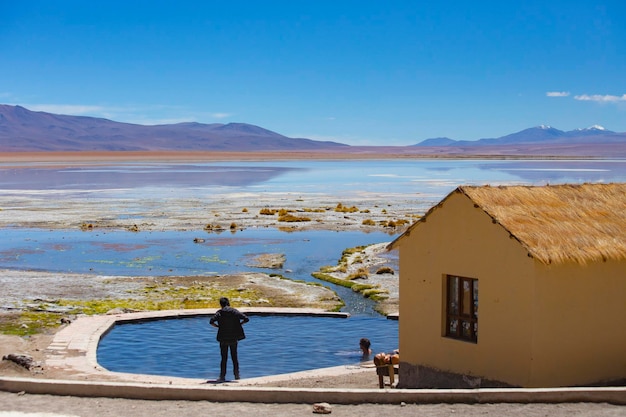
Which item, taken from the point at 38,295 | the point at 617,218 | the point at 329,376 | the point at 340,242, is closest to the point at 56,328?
the point at 38,295

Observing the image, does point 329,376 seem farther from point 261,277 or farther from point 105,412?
point 261,277

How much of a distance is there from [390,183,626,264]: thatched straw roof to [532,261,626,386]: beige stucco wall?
0.80 ft

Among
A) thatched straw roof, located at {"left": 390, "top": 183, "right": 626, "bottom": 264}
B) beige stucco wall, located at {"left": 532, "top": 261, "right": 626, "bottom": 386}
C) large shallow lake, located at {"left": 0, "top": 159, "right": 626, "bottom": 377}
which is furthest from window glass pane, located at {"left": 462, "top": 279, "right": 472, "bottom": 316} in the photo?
large shallow lake, located at {"left": 0, "top": 159, "right": 626, "bottom": 377}

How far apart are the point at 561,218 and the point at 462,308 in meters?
1.94

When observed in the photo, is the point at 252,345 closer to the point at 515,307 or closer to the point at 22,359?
the point at 22,359

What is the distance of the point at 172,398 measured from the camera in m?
11.3

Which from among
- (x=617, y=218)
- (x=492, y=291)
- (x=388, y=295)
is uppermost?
(x=617, y=218)

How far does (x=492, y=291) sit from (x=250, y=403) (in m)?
3.74

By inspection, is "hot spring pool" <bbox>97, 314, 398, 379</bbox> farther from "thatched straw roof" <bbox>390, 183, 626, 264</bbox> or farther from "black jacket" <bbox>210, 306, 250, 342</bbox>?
"thatched straw roof" <bbox>390, 183, 626, 264</bbox>

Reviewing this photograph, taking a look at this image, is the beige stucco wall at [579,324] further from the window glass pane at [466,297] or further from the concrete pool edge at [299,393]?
the window glass pane at [466,297]

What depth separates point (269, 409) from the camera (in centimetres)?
1084

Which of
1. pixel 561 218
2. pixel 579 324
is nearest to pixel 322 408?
pixel 579 324

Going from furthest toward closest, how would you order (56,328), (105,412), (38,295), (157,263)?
(157,263), (38,295), (56,328), (105,412)

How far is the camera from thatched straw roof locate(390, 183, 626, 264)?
12047 millimetres
